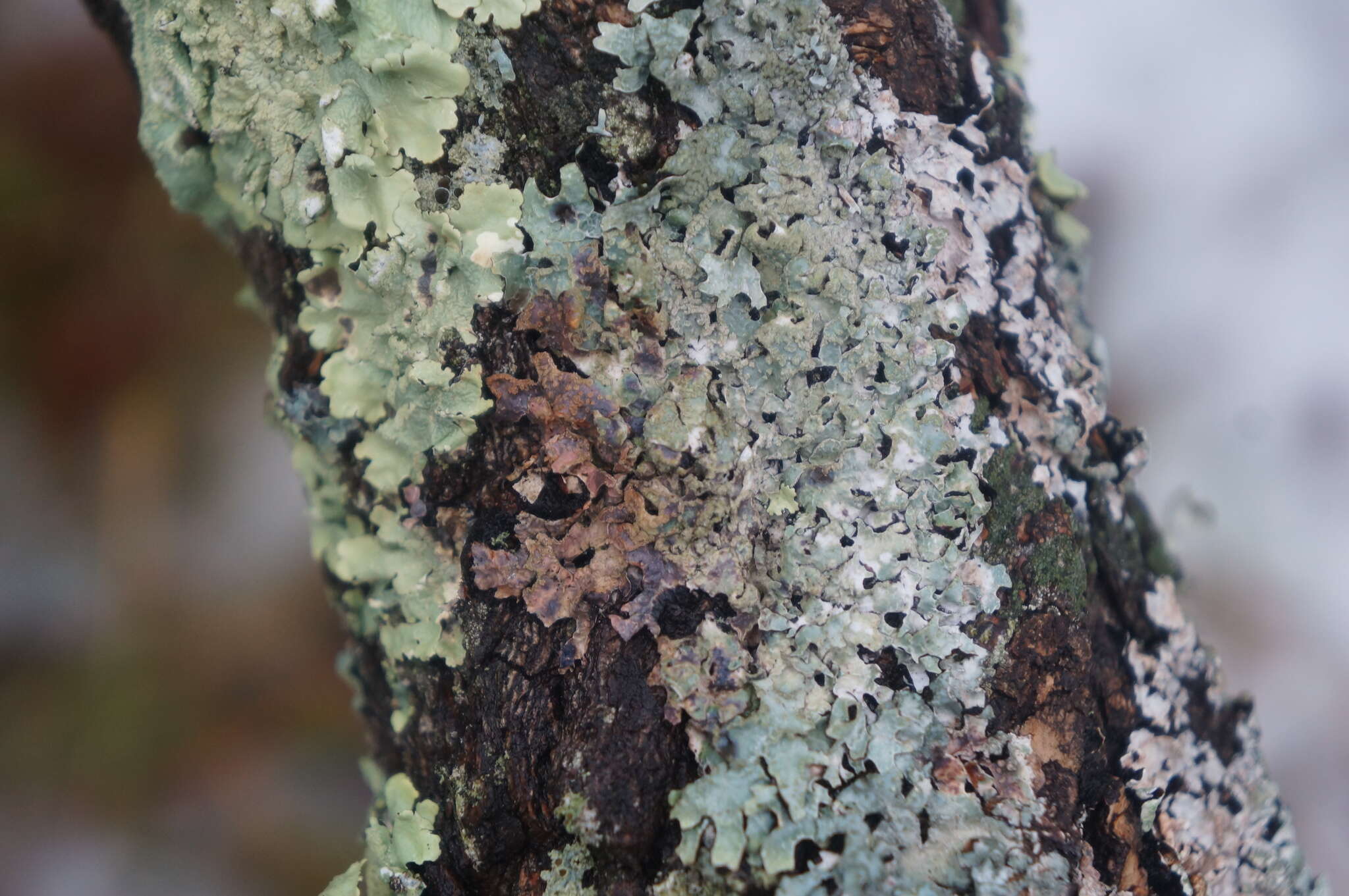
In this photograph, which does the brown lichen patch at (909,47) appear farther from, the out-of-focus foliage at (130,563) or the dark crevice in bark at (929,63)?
the out-of-focus foliage at (130,563)

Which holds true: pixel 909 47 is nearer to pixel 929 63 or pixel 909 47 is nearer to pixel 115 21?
pixel 929 63

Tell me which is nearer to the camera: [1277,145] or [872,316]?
[872,316]

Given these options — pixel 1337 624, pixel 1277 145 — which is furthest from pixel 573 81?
pixel 1337 624

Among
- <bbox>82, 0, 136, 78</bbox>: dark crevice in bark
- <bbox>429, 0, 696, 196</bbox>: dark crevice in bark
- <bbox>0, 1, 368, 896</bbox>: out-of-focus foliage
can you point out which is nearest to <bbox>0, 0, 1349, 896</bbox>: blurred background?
<bbox>0, 1, 368, 896</bbox>: out-of-focus foliage

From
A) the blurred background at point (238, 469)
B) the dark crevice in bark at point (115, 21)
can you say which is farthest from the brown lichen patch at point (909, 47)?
the blurred background at point (238, 469)

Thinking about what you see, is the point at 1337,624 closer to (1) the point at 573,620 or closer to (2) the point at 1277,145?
(2) the point at 1277,145

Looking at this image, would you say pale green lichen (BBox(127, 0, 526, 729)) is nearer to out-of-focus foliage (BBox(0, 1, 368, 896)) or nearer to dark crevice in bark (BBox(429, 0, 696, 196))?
dark crevice in bark (BBox(429, 0, 696, 196))

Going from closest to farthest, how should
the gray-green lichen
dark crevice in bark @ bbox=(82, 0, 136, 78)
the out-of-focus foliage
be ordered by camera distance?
1. the gray-green lichen
2. dark crevice in bark @ bbox=(82, 0, 136, 78)
3. the out-of-focus foliage
